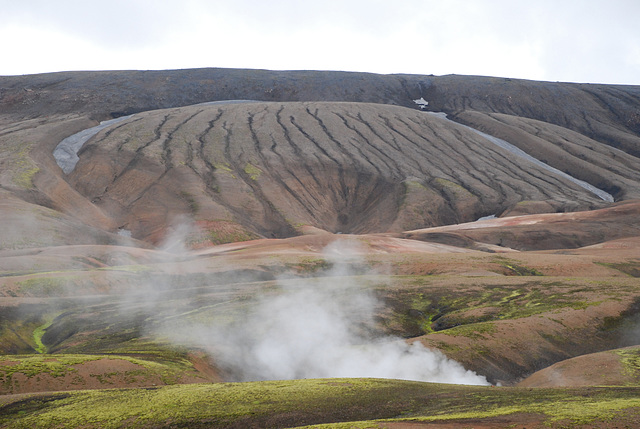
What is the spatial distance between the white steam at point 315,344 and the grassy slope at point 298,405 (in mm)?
8091

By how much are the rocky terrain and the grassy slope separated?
0.14m

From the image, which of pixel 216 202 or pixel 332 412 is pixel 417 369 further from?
Answer: pixel 216 202

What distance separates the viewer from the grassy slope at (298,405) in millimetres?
16078

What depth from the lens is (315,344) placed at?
110 ft

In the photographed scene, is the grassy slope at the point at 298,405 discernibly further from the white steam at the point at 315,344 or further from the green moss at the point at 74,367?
the white steam at the point at 315,344

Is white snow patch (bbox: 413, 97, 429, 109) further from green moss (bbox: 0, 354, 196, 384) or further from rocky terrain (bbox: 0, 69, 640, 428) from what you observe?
Answer: green moss (bbox: 0, 354, 196, 384)

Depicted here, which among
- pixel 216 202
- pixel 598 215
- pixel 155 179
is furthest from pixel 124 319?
pixel 598 215

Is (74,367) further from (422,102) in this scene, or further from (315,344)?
(422,102)

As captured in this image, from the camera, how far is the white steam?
2981cm

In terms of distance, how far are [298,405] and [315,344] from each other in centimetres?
1463

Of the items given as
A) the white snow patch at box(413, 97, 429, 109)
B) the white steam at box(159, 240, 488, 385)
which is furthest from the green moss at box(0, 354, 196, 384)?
the white snow patch at box(413, 97, 429, 109)

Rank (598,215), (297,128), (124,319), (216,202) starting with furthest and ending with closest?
(297,128), (216,202), (598,215), (124,319)

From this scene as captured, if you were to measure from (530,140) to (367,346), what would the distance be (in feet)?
380

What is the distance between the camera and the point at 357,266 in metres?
57.0
